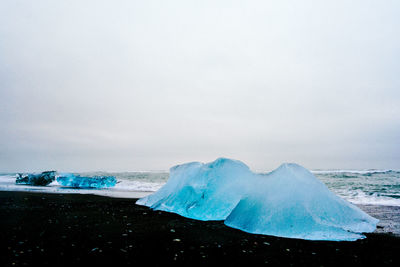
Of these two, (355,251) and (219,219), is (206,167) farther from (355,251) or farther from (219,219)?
(355,251)

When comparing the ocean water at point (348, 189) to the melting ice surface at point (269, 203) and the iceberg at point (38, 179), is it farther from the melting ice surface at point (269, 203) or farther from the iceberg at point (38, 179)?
the melting ice surface at point (269, 203)

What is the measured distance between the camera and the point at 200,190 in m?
5.41

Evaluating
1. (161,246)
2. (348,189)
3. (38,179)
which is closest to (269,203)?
(161,246)

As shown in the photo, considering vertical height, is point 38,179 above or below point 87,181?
above

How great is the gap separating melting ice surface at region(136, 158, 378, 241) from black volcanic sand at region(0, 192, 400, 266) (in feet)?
0.83

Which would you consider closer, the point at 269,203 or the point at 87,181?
the point at 269,203

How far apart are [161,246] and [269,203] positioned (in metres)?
2.03

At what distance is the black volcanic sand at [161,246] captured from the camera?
239 cm

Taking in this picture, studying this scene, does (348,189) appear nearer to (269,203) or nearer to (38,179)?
(269,203)

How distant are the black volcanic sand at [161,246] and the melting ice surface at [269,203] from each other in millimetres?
252

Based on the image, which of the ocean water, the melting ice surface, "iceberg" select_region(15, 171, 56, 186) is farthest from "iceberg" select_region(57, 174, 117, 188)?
the melting ice surface

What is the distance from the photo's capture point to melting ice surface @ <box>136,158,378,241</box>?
3.69m

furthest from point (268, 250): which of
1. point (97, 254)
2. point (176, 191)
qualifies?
point (176, 191)

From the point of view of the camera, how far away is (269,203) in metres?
4.09
